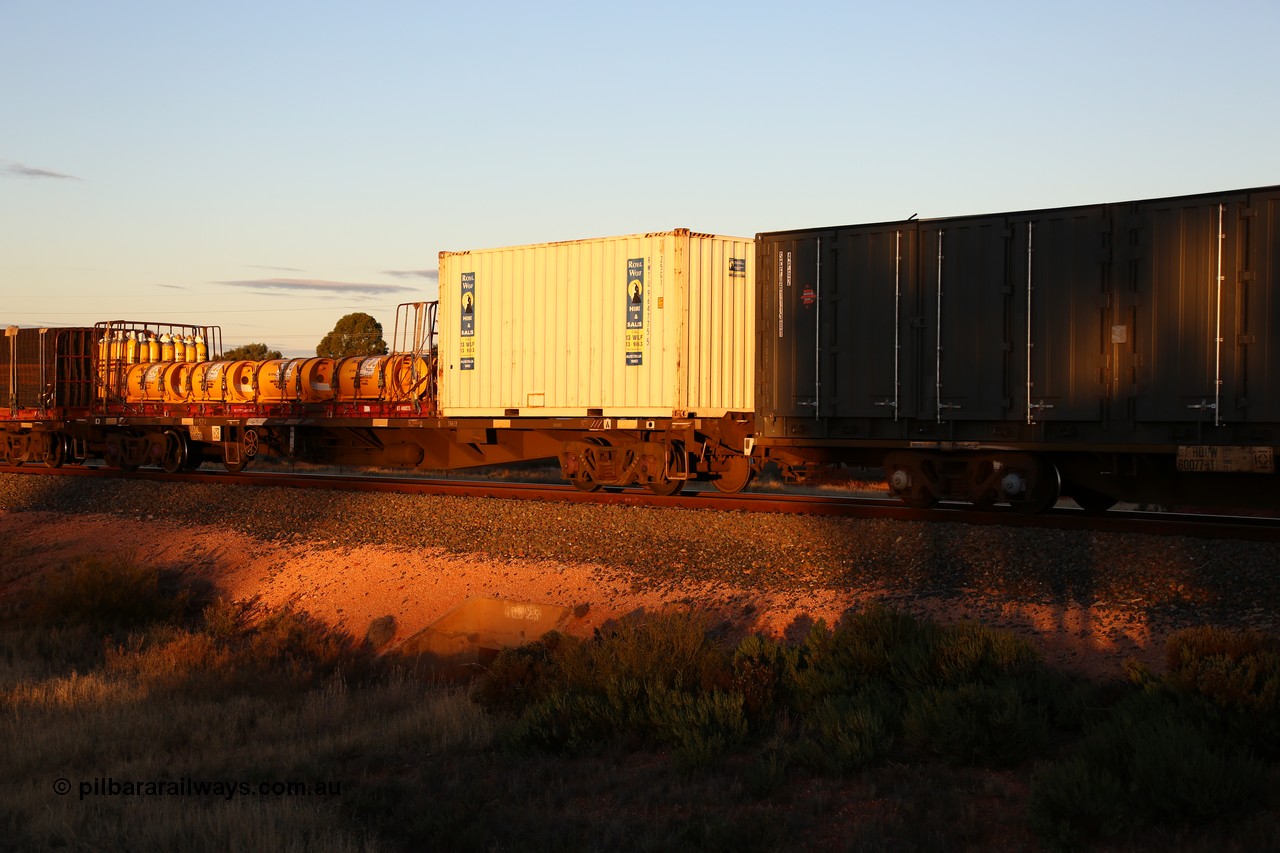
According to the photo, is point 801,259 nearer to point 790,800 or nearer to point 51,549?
point 790,800

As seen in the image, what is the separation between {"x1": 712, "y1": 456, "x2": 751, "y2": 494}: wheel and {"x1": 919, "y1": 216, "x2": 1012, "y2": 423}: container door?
149 inches

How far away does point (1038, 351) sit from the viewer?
12672mm

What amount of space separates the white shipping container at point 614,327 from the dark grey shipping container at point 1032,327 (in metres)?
2.03

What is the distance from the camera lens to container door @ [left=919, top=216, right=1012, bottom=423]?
12852 mm

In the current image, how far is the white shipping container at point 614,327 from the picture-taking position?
16438mm

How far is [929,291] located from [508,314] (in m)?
7.44

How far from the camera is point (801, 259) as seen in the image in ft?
46.8

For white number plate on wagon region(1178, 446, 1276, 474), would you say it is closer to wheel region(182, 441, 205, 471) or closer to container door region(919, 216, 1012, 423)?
container door region(919, 216, 1012, 423)

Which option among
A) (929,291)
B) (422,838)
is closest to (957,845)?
(422,838)

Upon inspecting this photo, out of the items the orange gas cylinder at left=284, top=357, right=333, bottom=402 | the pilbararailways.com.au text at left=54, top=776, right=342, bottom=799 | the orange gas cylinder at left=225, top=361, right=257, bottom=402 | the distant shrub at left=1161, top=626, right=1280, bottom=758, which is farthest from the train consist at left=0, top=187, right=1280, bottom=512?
the pilbararailways.com.au text at left=54, top=776, right=342, bottom=799

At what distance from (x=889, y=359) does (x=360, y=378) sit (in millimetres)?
11452

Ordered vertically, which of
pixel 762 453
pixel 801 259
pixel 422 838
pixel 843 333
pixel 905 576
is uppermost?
pixel 801 259

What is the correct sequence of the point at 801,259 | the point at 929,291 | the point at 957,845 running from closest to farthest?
the point at 957,845 < the point at 929,291 < the point at 801,259

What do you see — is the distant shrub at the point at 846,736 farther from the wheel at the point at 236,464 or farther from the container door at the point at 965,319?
the wheel at the point at 236,464
